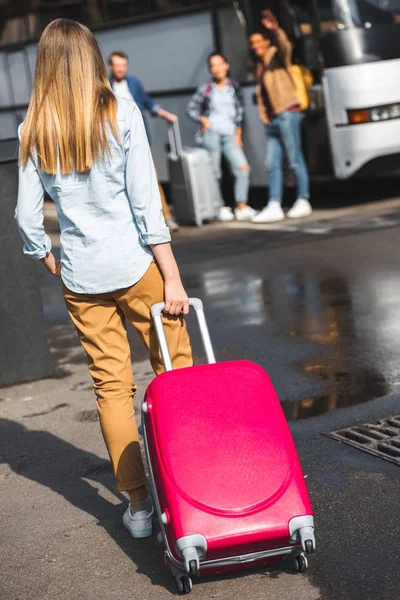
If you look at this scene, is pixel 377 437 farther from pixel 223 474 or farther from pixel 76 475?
pixel 223 474

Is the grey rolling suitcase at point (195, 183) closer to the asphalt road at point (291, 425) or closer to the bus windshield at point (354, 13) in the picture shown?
the bus windshield at point (354, 13)

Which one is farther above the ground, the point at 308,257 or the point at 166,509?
the point at 166,509

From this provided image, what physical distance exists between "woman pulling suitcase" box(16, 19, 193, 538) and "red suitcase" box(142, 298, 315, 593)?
0.42 meters

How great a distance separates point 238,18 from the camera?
1353 cm

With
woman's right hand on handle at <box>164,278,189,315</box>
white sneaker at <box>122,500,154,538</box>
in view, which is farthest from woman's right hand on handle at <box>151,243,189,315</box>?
white sneaker at <box>122,500,154,538</box>

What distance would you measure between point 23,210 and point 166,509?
1.22 metres

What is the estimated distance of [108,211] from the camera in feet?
13.3

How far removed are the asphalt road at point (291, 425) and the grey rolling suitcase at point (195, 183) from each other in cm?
254

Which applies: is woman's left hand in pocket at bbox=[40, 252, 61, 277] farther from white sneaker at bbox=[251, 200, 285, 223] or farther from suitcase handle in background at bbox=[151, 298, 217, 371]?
white sneaker at bbox=[251, 200, 285, 223]

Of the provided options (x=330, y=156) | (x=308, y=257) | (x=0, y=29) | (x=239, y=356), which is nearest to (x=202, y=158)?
(x=330, y=156)

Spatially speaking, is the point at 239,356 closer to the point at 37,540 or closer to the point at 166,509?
the point at 37,540

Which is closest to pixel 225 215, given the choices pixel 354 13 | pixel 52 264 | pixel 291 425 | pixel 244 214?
pixel 244 214

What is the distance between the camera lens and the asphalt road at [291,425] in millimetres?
3838

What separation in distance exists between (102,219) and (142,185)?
7.9 inches
